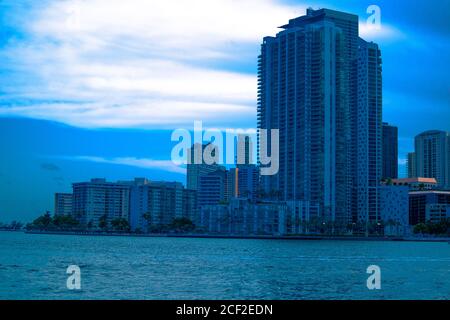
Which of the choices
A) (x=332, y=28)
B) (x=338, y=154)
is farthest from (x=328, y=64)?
(x=338, y=154)

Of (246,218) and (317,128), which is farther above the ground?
(317,128)

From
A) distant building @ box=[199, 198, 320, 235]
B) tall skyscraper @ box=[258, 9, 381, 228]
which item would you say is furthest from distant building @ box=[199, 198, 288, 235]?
tall skyscraper @ box=[258, 9, 381, 228]

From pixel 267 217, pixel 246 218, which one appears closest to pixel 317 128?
pixel 267 217

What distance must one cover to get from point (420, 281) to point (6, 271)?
27928mm

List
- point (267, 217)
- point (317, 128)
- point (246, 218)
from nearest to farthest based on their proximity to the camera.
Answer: point (267, 217), point (246, 218), point (317, 128)

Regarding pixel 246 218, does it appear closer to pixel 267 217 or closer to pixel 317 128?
pixel 267 217

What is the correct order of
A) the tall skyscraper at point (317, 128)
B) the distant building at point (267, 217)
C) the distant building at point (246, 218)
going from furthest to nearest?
the tall skyscraper at point (317, 128) → the distant building at point (246, 218) → the distant building at point (267, 217)

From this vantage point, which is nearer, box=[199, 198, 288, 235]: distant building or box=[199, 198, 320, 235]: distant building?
box=[199, 198, 320, 235]: distant building

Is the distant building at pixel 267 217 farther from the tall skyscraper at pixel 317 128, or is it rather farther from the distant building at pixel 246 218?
the tall skyscraper at pixel 317 128

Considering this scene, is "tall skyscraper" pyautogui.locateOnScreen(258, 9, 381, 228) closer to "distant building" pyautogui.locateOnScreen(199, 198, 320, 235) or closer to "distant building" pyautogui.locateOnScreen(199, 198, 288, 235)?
"distant building" pyautogui.locateOnScreen(199, 198, 320, 235)

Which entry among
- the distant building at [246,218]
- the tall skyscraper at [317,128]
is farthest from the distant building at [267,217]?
the tall skyscraper at [317,128]

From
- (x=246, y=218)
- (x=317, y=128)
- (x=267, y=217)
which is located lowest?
(x=246, y=218)

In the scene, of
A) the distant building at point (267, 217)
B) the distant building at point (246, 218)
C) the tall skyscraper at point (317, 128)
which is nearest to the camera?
the distant building at point (267, 217)
